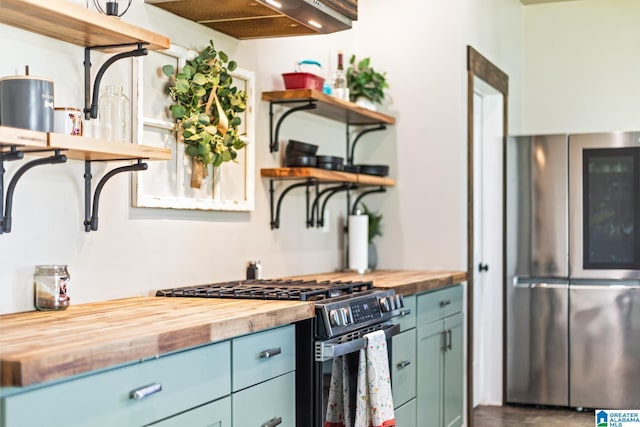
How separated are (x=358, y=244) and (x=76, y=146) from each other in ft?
7.44

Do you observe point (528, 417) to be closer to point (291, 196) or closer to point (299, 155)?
point (291, 196)

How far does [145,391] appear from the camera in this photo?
1995mm

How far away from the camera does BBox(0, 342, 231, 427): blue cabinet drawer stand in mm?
1684

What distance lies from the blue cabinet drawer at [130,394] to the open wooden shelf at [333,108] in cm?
168

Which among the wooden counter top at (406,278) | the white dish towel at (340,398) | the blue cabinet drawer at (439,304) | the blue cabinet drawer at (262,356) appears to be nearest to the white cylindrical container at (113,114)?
the blue cabinet drawer at (262,356)

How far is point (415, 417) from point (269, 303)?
133 centimetres

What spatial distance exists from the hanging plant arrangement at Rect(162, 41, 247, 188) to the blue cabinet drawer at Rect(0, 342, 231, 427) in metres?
1.07

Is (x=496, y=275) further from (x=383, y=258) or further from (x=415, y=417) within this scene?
(x=415, y=417)

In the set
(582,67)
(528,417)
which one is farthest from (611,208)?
(528,417)

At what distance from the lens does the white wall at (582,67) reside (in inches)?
229

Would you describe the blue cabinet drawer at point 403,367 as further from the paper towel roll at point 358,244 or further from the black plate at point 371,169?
the black plate at point 371,169

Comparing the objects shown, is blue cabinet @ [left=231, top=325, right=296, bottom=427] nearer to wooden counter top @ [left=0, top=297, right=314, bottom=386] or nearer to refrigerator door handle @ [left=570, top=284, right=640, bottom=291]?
wooden counter top @ [left=0, top=297, right=314, bottom=386]

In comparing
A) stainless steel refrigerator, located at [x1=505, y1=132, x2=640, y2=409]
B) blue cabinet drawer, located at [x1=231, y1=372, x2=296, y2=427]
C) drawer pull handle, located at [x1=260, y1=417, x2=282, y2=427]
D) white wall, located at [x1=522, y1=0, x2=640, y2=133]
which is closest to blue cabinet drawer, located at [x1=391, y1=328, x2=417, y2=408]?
blue cabinet drawer, located at [x1=231, y1=372, x2=296, y2=427]

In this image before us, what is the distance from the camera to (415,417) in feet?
12.4
